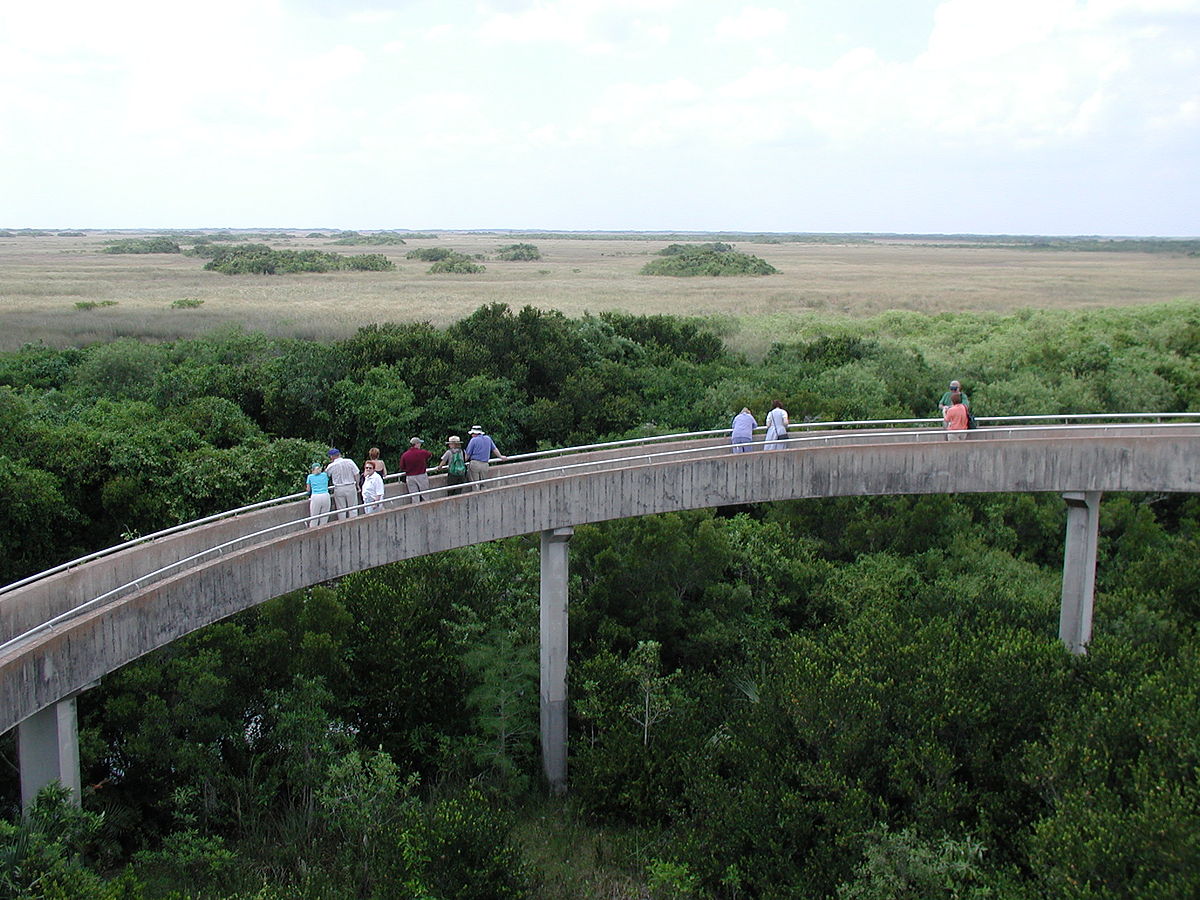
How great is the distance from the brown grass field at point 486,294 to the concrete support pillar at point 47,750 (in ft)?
146

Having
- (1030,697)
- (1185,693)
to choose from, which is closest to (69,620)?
(1030,697)

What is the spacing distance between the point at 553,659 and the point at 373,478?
5879mm

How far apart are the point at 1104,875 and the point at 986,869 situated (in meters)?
2.48

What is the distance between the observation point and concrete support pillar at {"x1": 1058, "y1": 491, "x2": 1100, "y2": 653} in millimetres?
23297

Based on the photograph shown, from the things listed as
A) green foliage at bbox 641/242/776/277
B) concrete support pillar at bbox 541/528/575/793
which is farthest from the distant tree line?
green foliage at bbox 641/242/776/277

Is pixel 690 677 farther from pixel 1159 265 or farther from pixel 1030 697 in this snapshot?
pixel 1159 265

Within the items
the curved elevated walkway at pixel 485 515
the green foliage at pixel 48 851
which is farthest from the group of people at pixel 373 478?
the green foliage at pixel 48 851

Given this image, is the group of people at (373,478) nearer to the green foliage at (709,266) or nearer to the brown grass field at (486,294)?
the brown grass field at (486,294)

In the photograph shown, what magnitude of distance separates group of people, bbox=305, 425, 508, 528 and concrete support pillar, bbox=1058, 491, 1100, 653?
12.3 m

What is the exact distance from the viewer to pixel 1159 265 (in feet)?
521

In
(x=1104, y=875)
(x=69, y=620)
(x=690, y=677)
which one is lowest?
(x=690, y=677)

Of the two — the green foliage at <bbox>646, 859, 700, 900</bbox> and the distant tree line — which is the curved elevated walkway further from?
the green foliage at <bbox>646, 859, 700, 900</bbox>

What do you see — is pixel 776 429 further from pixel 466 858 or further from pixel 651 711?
pixel 466 858

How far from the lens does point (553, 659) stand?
22594mm
